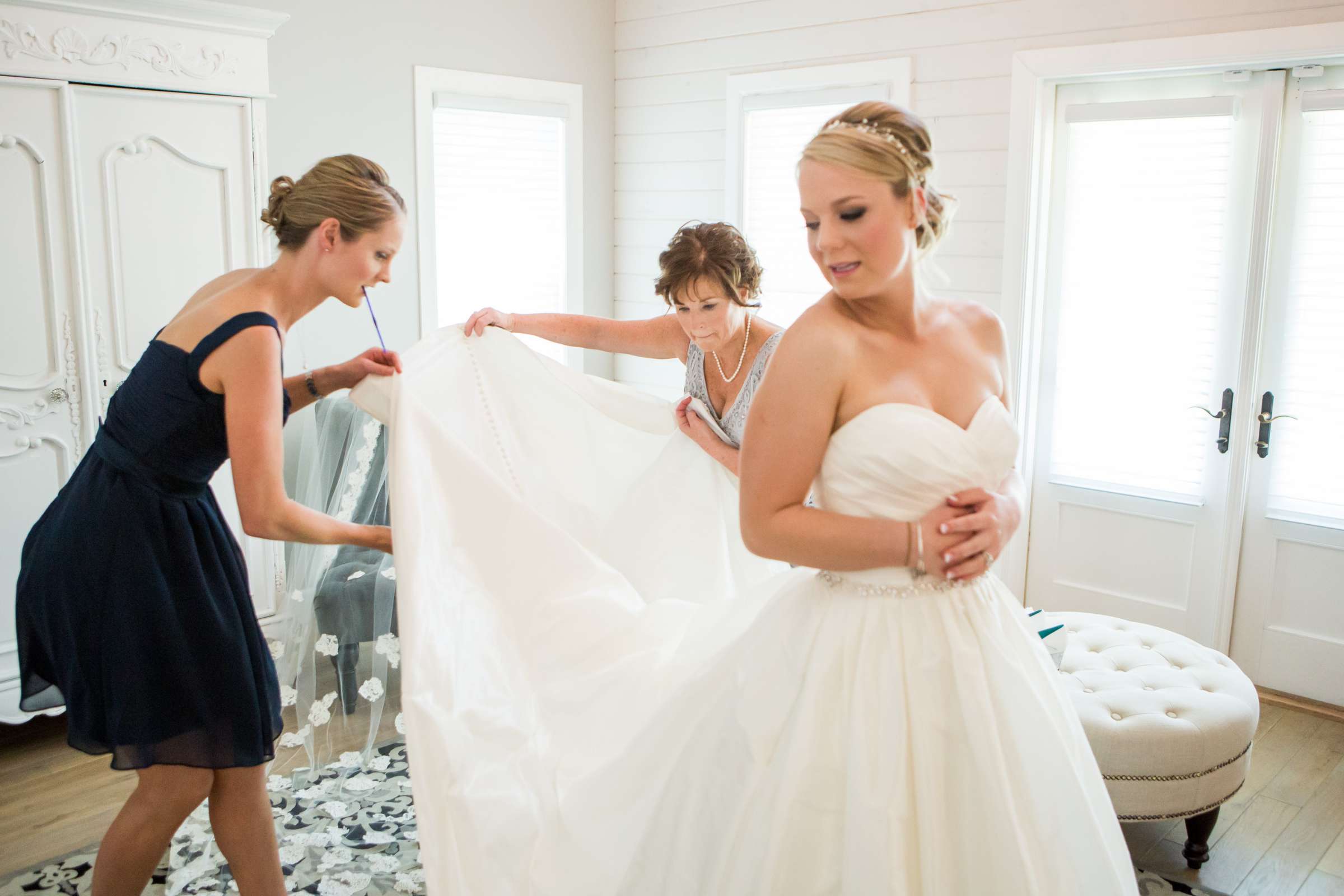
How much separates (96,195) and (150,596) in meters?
1.86

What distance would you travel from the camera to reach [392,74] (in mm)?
4453

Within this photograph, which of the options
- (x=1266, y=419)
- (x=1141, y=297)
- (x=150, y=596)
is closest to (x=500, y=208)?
(x=1141, y=297)

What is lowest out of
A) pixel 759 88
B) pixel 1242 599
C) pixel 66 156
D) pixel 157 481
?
pixel 1242 599

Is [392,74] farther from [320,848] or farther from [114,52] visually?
[320,848]

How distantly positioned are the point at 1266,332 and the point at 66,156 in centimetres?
391

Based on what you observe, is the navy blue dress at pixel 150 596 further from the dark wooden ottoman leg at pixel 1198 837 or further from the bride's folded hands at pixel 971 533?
the dark wooden ottoman leg at pixel 1198 837

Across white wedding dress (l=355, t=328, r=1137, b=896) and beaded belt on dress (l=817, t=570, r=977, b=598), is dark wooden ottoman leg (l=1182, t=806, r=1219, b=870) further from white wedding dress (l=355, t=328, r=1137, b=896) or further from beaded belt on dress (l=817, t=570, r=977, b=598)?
beaded belt on dress (l=817, t=570, r=977, b=598)

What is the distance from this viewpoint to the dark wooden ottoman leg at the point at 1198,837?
2.75m

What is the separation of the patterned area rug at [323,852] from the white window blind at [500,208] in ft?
7.93

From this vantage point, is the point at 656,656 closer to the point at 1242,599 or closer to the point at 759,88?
the point at 1242,599

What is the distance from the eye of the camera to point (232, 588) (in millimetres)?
1970

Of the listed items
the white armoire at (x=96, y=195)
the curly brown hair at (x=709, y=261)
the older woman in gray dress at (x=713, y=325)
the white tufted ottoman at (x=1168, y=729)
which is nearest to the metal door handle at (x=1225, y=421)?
the white tufted ottoman at (x=1168, y=729)

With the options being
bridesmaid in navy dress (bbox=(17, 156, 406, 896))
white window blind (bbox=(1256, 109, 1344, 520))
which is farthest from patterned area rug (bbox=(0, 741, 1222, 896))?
white window blind (bbox=(1256, 109, 1344, 520))

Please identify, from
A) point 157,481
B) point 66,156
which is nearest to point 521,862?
point 157,481
